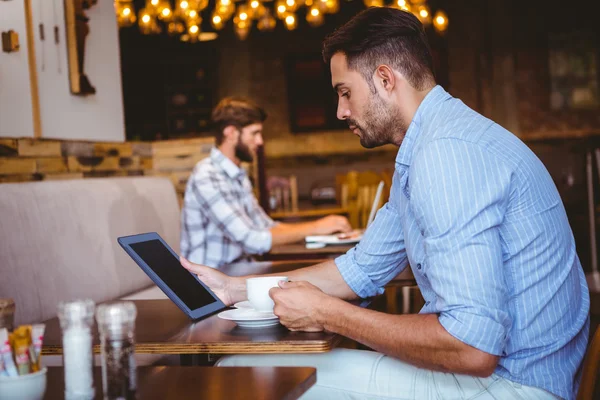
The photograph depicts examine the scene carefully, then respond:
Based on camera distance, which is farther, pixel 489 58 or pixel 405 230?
pixel 489 58

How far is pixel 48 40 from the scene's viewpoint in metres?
3.23

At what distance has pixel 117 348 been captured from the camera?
3.30 ft

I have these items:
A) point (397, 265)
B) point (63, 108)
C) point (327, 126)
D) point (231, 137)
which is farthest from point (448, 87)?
point (397, 265)

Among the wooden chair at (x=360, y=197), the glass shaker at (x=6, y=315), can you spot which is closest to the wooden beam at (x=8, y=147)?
the glass shaker at (x=6, y=315)

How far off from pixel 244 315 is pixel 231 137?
2.45 meters

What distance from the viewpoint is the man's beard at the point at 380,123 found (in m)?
1.69

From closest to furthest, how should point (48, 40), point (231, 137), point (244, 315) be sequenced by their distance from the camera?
point (244, 315)
point (48, 40)
point (231, 137)

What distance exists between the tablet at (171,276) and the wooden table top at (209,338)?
0.13 ft

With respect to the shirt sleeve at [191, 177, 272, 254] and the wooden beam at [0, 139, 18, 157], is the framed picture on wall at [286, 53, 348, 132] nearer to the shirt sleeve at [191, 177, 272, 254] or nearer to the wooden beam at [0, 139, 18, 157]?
the shirt sleeve at [191, 177, 272, 254]

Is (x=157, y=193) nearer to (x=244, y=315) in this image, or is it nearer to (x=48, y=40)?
(x=48, y=40)

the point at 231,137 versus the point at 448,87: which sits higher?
the point at 448,87

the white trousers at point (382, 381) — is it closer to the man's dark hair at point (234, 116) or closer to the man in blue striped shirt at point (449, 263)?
the man in blue striped shirt at point (449, 263)

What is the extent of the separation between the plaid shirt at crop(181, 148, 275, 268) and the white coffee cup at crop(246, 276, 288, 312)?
178 cm

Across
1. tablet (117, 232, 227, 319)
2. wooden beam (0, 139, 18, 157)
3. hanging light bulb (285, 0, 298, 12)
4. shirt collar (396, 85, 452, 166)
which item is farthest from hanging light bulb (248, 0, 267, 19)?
shirt collar (396, 85, 452, 166)
